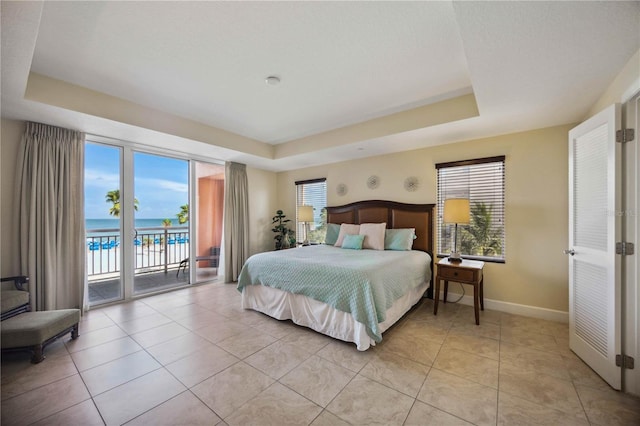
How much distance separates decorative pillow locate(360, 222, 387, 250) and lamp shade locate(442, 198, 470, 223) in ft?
3.39

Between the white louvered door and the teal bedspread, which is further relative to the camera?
the teal bedspread

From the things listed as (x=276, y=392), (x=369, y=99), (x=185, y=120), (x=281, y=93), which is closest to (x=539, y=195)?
(x=369, y=99)

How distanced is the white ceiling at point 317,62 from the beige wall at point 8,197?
9.5 inches

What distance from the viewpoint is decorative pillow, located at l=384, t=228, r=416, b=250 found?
3.78 m

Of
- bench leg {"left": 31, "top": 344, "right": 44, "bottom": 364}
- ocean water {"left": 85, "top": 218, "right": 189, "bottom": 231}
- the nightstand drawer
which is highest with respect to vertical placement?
ocean water {"left": 85, "top": 218, "right": 189, "bottom": 231}

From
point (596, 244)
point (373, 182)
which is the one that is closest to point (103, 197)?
point (373, 182)

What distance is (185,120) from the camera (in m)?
3.60

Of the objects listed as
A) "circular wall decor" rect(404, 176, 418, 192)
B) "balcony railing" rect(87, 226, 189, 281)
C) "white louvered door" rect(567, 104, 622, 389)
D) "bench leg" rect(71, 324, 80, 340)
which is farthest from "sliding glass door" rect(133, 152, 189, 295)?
"white louvered door" rect(567, 104, 622, 389)

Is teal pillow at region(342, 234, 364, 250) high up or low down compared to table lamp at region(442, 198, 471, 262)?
down

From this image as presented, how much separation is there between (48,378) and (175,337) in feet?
2.99

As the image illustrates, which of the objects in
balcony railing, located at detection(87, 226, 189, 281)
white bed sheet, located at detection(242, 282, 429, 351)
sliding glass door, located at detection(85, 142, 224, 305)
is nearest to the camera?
white bed sheet, located at detection(242, 282, 429, 351)

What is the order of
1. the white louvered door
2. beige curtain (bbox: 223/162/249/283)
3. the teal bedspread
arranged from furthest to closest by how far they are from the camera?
beige curtain (bbox: 223/162/249/283), the teal bedspread, the white louvered door

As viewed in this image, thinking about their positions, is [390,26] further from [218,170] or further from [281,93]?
[218,170]

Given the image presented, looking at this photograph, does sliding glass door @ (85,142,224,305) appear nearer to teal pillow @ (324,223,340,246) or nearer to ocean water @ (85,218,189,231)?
ocean water @ (85,218,189,231)
